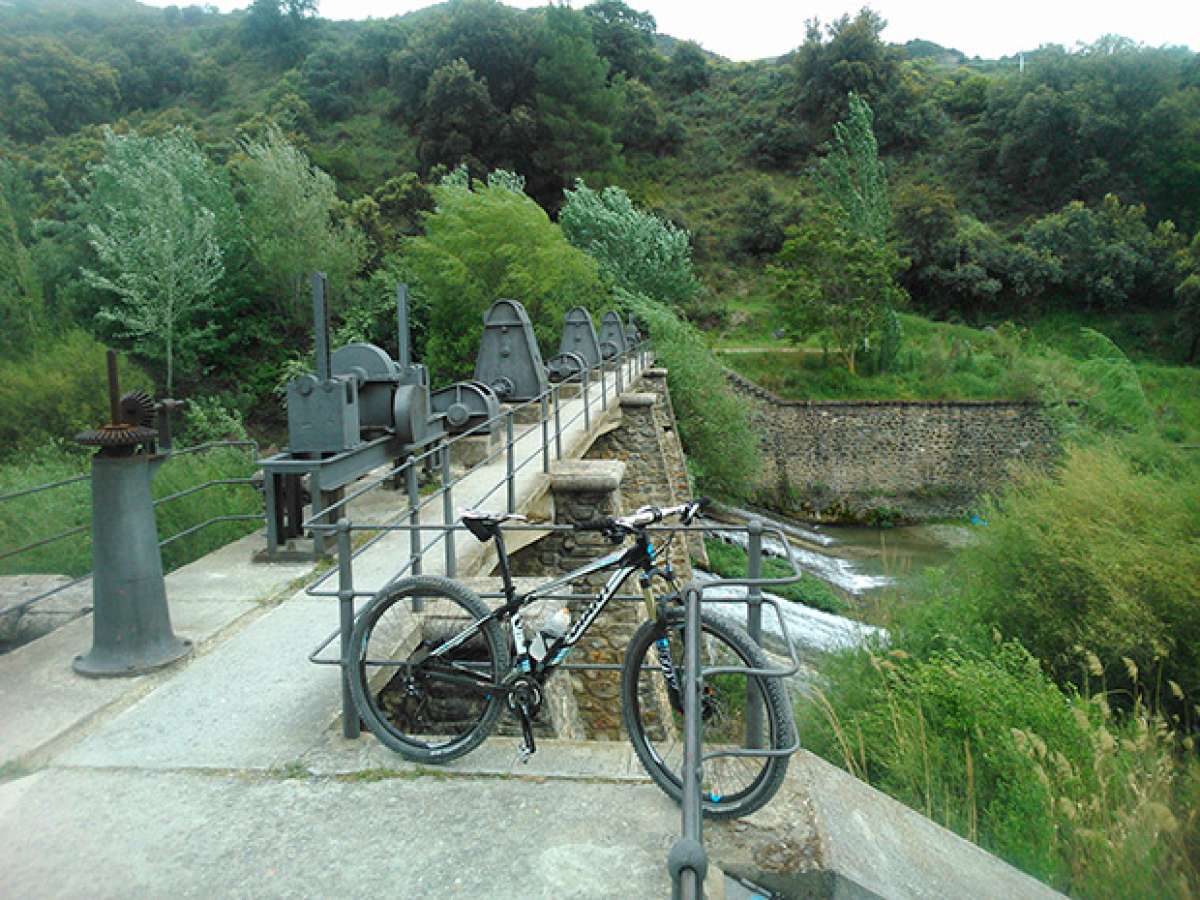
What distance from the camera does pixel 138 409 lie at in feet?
15.0

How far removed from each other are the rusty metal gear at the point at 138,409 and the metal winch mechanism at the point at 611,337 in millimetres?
18288

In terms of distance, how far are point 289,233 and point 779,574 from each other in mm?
17722

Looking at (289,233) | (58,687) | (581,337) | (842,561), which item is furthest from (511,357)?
(289,233)

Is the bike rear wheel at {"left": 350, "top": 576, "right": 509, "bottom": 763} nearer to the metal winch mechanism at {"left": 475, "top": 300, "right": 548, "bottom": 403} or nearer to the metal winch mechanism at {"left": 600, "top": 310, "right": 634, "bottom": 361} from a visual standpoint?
the metal winch mechanism at {"left": 475, "top": 300, "right": 548, "bottom": 403}

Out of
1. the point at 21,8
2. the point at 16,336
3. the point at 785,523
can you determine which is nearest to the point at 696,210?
the point at 785,523

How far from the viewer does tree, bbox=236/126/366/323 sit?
85.8ft

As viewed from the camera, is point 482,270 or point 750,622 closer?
point 750,622

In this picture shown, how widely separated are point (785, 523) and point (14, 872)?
24598 mm

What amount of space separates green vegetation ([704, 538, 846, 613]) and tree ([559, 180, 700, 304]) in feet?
35.8

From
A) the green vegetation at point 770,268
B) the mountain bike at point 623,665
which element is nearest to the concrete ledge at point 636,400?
the green vegetation at point 770,268

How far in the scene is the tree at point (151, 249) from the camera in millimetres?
23250

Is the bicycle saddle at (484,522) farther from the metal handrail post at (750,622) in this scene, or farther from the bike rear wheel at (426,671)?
the metal handrail post at (750,622)

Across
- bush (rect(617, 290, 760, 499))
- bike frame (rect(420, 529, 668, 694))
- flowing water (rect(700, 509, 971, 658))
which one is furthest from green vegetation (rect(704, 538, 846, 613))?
bike frame (rect(420, 529, 668, 694))

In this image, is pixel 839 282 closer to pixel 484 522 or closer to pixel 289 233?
pixel 289 233
